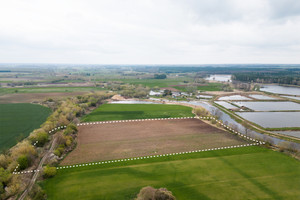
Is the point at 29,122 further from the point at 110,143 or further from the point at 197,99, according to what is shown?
the point at 197,99

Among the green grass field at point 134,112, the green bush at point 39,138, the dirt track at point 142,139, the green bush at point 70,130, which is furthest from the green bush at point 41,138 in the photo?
the green grass field at point 134,112

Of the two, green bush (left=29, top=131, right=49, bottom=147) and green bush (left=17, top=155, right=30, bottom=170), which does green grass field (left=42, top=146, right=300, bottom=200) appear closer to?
green bush (left=17, top=155, right=30, bottom=170)

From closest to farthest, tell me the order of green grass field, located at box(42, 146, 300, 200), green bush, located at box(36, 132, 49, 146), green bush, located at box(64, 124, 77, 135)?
green grass field, located at box(42, 146, 300, 200), green bush, located at box(36, 132, 49, 146), green bush, located at box(64, 124, 77, 135)

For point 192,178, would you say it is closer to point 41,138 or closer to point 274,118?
point 41,138

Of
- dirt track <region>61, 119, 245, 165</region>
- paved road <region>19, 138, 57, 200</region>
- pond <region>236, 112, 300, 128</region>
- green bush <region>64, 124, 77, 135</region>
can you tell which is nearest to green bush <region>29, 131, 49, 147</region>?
paved road <region>19, 138, 57, 200</region>

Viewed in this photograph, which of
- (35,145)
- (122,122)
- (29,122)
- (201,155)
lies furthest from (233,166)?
(29,122)
